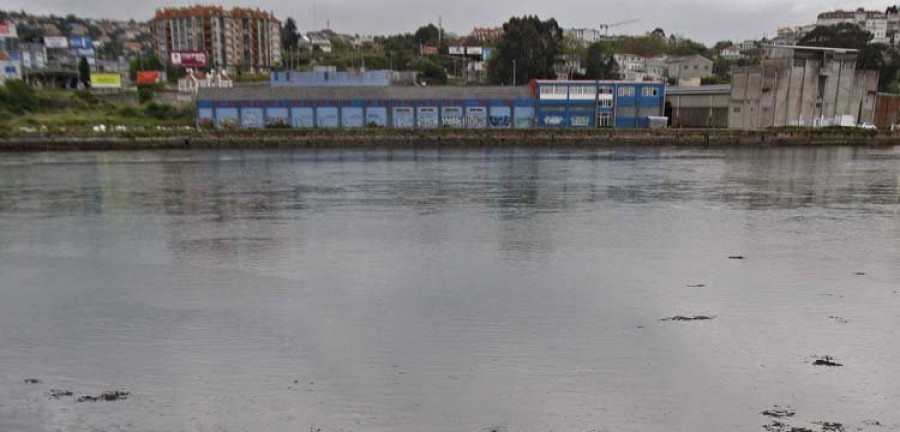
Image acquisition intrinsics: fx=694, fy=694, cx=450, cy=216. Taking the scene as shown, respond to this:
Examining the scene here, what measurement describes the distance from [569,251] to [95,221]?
13.2 metres

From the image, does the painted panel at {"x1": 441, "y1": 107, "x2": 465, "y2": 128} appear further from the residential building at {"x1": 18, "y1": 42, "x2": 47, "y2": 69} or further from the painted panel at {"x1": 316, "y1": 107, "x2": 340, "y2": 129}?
the residential building at {"x1": 18, "y1": 42, "x2": 47, "y2": 69}

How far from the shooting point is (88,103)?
62.0m

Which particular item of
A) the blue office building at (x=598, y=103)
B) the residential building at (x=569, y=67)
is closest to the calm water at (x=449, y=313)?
the blue office building at (x=598, y=103)

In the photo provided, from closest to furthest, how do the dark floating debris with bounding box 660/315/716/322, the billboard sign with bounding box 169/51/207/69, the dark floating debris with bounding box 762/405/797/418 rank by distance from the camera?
the dark floating debris with bounding box 762/405/797/418 → the dark floating debris with bounding box 660/315/716/322 → the billboard sign with bounding box 169/51/207/69

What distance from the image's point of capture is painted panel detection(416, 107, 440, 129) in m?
55.0

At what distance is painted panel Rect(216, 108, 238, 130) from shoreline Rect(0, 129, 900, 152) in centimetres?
247

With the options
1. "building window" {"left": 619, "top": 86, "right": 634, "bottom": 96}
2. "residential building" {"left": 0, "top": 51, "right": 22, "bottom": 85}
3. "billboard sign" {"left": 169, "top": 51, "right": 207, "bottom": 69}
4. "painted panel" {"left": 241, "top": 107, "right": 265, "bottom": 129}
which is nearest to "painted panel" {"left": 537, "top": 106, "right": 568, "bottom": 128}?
"building window" {"left": 619, "top": 86, "right": 634, "bottom": 96}

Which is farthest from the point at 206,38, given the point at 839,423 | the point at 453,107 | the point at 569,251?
the point at 839,423

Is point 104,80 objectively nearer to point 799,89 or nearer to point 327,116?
point 327,116

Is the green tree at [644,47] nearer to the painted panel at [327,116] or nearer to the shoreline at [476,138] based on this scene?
the shoreline at [476,138]

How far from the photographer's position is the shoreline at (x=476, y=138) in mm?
50750

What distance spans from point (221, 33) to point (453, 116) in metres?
90.1

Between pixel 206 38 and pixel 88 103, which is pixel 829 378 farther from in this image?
pixel 206 38

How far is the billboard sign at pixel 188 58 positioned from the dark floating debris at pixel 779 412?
7775 centimetres
